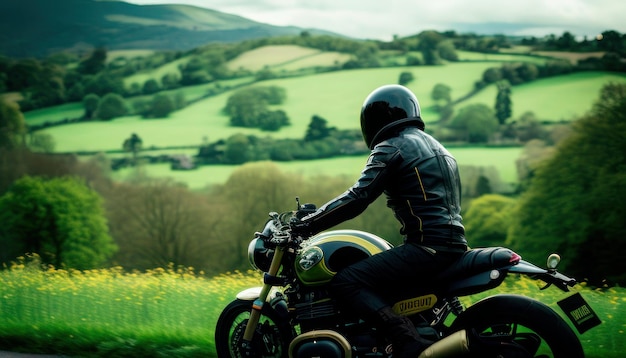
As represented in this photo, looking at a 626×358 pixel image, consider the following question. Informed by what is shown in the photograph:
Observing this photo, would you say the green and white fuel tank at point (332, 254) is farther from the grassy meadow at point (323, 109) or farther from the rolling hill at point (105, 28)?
the rolling hill at point (105, 28)

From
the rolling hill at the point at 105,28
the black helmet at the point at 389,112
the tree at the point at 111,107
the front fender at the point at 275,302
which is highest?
the black helmet at the point at 389,112

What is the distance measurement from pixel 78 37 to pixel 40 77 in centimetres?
1640

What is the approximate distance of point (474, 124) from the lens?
2778 inches

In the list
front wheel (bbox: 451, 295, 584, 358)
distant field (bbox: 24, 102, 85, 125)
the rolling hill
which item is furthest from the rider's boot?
the rolling hill

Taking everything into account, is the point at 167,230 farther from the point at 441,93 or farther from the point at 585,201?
the point at 441,93

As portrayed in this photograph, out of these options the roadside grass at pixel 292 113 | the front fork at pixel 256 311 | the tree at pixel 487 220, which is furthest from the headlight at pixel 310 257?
the roadside grass at pixel 292 113

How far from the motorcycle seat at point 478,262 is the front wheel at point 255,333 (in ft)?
3.92

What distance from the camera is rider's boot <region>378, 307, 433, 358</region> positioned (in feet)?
15.1

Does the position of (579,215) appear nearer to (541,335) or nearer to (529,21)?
(541,335)

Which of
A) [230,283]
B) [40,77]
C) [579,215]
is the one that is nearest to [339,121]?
[40,77]

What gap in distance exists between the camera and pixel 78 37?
101250 mm

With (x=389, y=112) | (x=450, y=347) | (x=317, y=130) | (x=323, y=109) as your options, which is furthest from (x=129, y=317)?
(x=323, y=109)

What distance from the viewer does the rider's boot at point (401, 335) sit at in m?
4.60

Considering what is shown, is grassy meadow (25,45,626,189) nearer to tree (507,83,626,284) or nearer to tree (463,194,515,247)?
tree (463,194,515,247)
